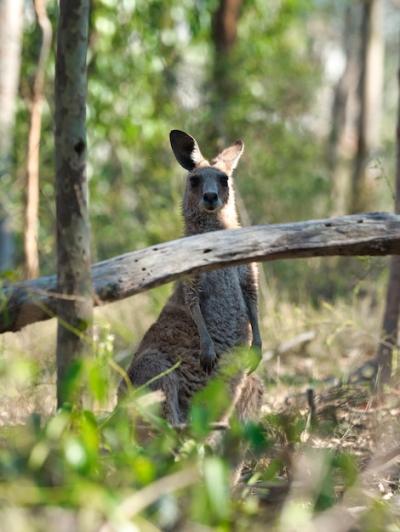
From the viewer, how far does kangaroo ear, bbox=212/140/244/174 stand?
639 centimetres

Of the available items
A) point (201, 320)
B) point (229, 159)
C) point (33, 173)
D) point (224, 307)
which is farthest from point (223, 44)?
point (201, 320)

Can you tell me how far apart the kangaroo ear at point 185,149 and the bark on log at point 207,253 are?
5.61 ft

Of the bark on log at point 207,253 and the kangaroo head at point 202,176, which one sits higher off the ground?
the kangaroo head at point 202,176

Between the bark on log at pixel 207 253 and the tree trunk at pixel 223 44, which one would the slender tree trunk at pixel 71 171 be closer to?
the bark on log at pixel 207 253

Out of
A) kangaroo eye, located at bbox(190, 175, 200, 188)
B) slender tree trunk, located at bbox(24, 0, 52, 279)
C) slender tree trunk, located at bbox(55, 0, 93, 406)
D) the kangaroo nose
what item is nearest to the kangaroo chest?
the kangaroo nose

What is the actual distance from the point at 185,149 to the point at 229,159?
37cm

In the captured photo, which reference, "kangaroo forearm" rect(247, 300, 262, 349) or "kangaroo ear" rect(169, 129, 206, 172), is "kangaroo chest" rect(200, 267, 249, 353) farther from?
"kangaroo ear" rect(169, 129, 206, 172)

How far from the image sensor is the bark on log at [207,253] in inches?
163

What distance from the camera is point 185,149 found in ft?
20.6

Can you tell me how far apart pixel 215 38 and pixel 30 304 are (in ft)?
38.8

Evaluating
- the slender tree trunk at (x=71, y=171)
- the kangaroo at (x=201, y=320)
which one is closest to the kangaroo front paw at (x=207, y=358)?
the kangaroo at (x=201, y=320)

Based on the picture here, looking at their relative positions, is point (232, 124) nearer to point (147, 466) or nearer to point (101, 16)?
point (101, 16)

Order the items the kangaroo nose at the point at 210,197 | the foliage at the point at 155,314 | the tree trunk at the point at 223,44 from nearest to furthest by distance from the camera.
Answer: the foliage at the point at 155,314 → the kangaroo nose at the point at 210,197 → the tree trunk at the point at 223,44

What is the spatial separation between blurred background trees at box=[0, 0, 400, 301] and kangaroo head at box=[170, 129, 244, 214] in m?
3.27
